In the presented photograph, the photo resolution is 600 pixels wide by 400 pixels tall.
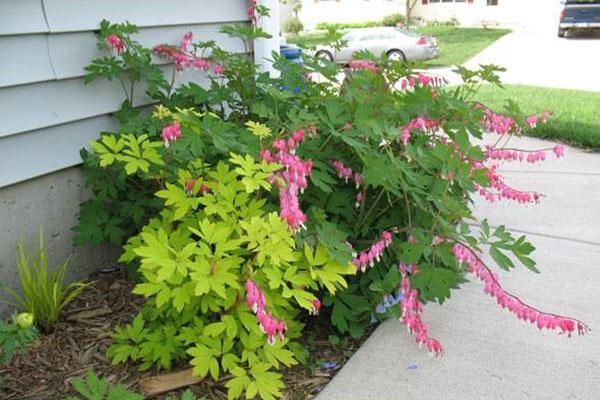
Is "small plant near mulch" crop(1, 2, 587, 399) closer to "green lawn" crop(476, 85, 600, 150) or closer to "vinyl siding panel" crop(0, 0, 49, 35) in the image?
"vinyl siding panel" crop(0, 0, 49, 35)

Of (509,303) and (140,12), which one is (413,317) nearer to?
(509,303)

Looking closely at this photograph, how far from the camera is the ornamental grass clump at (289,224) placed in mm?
2260

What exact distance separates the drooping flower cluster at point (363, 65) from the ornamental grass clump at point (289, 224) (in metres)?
0.11

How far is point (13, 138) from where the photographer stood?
9.57 ft

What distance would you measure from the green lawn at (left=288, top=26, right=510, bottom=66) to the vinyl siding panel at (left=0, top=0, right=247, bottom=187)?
46.9 feet

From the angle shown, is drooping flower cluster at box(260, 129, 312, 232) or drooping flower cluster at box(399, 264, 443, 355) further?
drooping flower cluster at box(399, 264, 443, 355)

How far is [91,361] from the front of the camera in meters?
2.62

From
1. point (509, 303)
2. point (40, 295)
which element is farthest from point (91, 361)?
point (509, 303)

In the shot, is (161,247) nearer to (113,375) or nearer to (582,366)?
(113,375)

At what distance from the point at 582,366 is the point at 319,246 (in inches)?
44.8

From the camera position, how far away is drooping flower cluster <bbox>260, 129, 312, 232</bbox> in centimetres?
221

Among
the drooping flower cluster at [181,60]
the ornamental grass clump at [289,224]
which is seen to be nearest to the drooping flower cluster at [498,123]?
the ornamental grass clump at [289,224]

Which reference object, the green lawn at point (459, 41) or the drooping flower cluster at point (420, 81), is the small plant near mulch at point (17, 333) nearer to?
the drooping flower cluster at point (420, 81)

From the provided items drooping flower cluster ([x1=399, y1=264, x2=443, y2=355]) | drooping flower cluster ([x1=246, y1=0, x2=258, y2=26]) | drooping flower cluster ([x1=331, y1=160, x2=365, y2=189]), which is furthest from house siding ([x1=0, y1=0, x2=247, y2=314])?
drooping flower cluster ([x1=399, y1=264, x2=443, y2=355])
